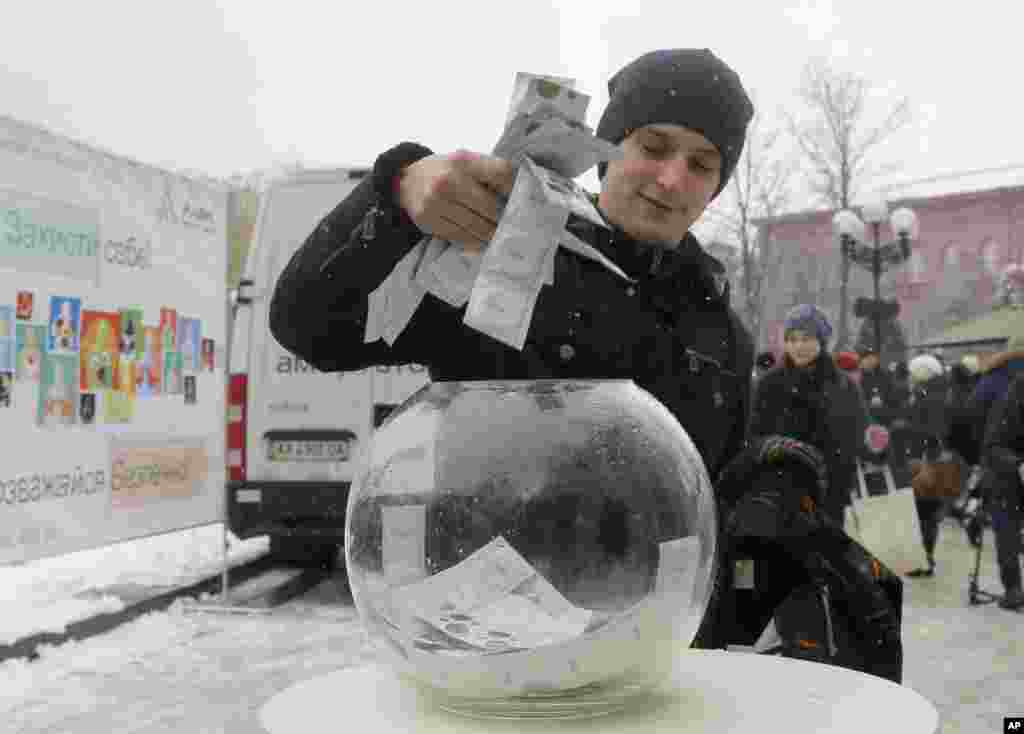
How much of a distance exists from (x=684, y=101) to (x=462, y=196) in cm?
99

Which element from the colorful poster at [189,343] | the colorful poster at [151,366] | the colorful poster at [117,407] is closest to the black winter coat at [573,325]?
the colorful poster at [117,407]

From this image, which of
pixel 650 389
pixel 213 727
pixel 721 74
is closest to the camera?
pixel 650 389

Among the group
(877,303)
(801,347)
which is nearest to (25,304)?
(801,347)

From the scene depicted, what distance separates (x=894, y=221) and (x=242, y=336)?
41.3ft

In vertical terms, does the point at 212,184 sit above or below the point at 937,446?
above

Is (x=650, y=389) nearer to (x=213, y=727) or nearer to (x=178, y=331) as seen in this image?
(x=213, y=727)

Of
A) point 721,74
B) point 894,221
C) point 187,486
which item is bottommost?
point 187,486

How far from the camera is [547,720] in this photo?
1.08 m

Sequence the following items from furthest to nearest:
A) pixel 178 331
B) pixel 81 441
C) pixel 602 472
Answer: pixel 178 331
pixel 81 441
pixel 602 472

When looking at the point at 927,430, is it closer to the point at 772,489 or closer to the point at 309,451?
the point at 309,451

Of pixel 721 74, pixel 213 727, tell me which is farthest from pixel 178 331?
pixel 721 74

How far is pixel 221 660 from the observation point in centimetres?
569

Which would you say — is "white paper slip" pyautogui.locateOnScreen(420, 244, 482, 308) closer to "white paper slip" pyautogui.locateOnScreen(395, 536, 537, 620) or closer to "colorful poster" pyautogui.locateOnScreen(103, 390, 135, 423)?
"white paper slip" pyautogui.locateOnScreen(395, 536, 537, 620)

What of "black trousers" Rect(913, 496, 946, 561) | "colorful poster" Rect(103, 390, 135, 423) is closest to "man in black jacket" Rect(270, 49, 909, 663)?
"colorful poster" Rect(103, 390, 135, 423)
